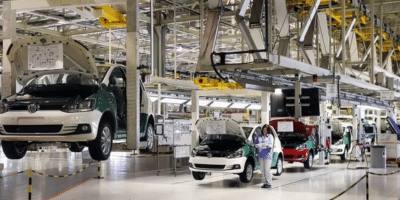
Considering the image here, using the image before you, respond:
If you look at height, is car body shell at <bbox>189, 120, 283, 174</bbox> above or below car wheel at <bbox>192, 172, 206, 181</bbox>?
above

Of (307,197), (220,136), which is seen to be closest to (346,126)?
(220,136)

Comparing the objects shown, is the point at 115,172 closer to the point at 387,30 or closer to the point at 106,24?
the point at 387,30

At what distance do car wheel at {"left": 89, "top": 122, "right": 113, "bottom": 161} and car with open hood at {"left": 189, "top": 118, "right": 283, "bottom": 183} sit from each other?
1017 cm

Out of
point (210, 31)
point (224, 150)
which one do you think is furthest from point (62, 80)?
point (224, 150)

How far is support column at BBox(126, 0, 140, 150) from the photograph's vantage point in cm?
386

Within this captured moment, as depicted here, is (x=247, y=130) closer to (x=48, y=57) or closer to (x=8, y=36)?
(x=8, y=36)

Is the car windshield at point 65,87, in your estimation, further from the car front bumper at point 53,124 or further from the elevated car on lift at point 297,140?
the elevated car on lift at point 297,140

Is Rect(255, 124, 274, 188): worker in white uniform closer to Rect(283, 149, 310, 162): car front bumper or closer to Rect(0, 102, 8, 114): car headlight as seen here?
Rect(283, 149, 310, 162): car front bumper

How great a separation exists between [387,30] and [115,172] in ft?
41.9

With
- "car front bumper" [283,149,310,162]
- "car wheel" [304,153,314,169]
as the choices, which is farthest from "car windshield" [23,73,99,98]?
"car wheel" [304,153,314,169]

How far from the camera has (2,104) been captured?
4.12 m

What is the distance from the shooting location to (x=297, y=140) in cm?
2089

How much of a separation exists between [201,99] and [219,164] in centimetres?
842

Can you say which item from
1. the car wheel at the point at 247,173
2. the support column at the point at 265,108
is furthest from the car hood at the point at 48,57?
the support column at the point at 265,108
